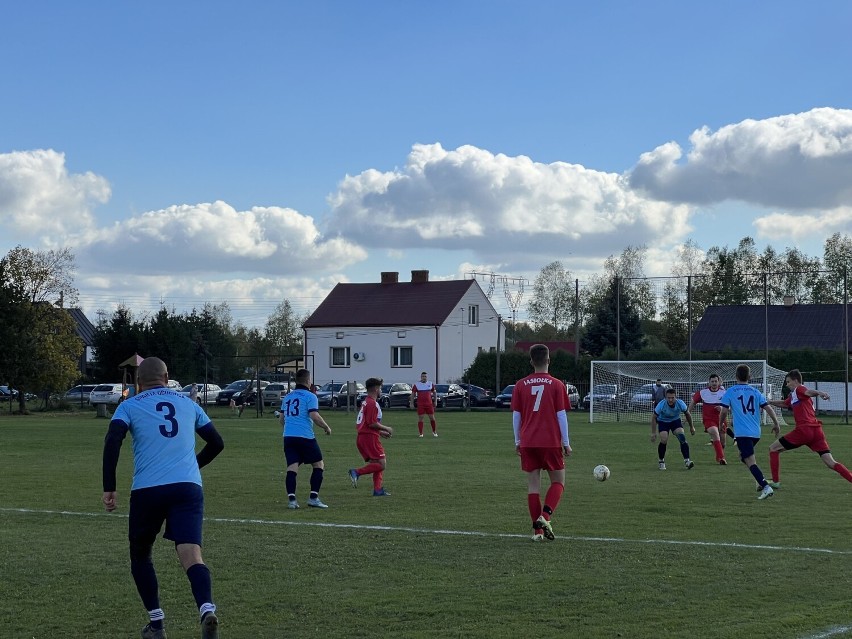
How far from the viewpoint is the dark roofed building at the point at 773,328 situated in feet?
228

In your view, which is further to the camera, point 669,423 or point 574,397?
point 574,397

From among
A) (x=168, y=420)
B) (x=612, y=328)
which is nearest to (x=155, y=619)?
(x=168, y=420)

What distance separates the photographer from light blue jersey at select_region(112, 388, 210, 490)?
23.7ft

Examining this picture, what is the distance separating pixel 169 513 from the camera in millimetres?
7172

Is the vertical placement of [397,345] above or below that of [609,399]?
above

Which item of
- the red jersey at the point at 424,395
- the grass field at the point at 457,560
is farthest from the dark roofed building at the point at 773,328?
the grass field at the point at 457,560

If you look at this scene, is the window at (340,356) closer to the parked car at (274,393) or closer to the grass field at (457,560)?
the parked car at (274,393)

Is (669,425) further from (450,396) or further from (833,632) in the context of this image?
(450,396)

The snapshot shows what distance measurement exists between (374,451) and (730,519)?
544 centimetres

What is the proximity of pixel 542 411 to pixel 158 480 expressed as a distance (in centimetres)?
522

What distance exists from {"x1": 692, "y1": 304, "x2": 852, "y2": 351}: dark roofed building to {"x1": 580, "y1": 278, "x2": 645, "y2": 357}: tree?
5795mm

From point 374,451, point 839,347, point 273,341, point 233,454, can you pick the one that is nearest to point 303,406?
point 374,451

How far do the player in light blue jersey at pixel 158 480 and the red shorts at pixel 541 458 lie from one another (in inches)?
192

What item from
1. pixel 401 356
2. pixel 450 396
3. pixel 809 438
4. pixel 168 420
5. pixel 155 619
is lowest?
pixel 450 396
